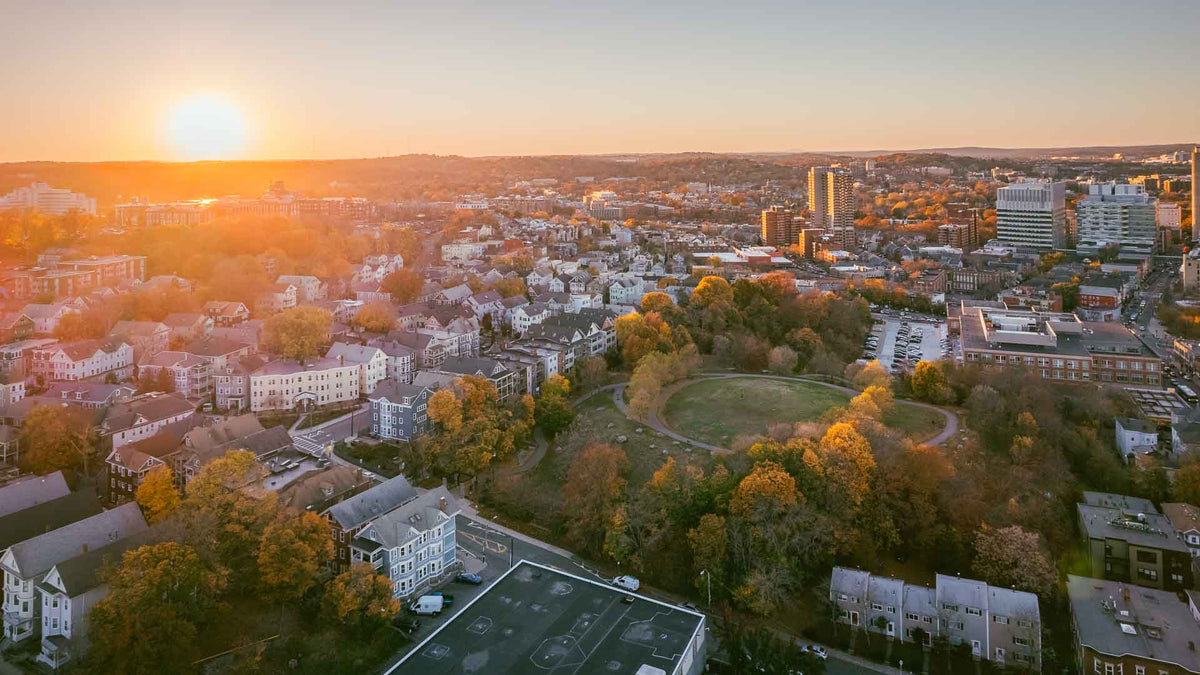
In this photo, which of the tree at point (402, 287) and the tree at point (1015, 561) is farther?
the tree at point (402, 287)

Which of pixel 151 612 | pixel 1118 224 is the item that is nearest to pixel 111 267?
pixel 151 612

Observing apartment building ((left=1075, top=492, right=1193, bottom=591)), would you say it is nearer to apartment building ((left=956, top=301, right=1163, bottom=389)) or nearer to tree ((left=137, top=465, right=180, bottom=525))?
apartment building ((left=956, top=301, right=1163, bottom=389))

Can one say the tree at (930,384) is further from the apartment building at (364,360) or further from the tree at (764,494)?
the apartment building at (364,360)

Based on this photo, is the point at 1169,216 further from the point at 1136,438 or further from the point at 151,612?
the point at 151,612

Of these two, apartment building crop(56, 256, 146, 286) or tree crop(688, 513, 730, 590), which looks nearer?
tree crop(688, 513, 730, 590)

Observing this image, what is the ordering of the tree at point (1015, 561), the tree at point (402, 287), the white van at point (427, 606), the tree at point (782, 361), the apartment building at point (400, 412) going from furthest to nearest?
the tree at point (402, 287) → the tree at point (782, 361) → the apartment building at point (400, 412) → the white van at point (427, 606) → the tree at point (1015, 561)

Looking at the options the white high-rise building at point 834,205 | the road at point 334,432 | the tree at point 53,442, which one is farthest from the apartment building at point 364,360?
the white high-rise building at point 834,205

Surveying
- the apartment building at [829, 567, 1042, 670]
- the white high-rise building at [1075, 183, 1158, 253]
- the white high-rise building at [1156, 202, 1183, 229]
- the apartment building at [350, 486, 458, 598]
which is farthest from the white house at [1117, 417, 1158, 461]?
the white high-rise building at [1156, 202, 1183, 229]
